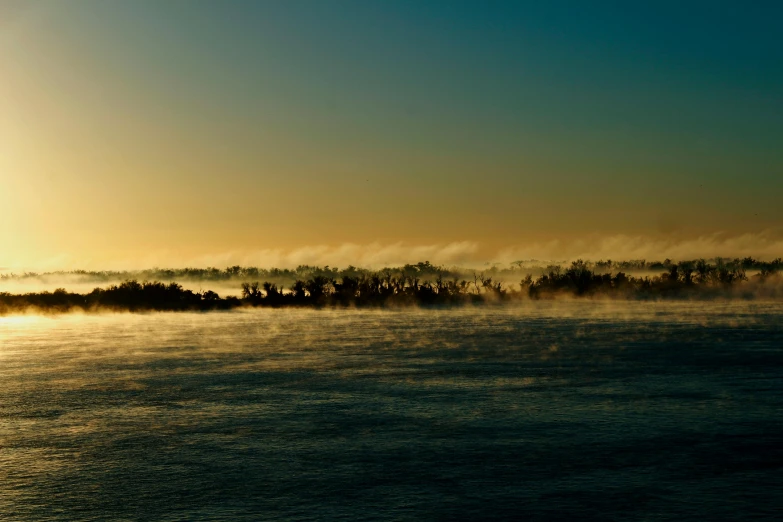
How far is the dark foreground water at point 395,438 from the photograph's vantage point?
12273 millimetres

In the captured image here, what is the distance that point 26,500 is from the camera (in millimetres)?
12617

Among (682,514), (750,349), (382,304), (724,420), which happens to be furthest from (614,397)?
(382,304)

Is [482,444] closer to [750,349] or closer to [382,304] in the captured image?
[750,349]

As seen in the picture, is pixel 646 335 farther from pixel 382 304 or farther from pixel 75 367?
pixel 382 304

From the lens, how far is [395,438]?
1719 cm

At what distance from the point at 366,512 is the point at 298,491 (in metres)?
1.60

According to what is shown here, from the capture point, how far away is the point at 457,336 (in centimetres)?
5262

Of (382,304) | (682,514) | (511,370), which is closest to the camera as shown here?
(682,514)

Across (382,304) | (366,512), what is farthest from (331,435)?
(382,304)

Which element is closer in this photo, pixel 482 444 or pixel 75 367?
pixel 482 444

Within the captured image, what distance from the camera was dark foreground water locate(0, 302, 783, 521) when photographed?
12273 millimetres

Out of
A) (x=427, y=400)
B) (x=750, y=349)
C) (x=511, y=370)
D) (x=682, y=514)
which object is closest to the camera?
(x=682, y=514)

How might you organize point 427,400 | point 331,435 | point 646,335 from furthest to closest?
point 646,335
point 427,400
point 331,435

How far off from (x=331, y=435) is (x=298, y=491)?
4.65 metres
